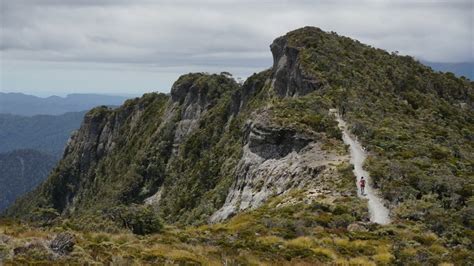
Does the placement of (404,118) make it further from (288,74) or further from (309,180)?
(288,74)

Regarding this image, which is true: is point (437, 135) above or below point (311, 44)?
below

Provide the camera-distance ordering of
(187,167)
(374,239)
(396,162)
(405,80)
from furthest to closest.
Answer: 1. (187,167)
2. (405,80)
3. (396,162)
4. (374,239)

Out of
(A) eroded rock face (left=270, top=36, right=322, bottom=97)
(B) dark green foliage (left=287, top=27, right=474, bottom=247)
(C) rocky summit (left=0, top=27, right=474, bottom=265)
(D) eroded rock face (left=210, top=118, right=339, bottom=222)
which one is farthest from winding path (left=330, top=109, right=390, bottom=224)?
(A) eroded rock face (left=270, top=36, right=322, bottom=97)

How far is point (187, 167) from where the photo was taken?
118m

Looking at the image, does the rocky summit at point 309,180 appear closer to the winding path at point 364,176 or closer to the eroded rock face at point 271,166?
the eroded rock face at point 271,166

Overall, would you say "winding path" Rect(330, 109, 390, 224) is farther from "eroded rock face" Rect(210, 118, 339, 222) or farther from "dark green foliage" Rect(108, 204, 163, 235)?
"dark green foliage" Rect(108, 204, 163, 235)

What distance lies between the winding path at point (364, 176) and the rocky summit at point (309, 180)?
1.51ft

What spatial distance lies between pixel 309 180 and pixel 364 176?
4843mm

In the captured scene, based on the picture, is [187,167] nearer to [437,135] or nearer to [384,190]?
[437,135]

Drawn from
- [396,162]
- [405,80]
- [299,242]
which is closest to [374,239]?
[299,242]

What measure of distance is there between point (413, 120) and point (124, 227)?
50.3m

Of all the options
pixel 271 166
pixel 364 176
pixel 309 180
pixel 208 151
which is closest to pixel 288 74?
pixel 208 151

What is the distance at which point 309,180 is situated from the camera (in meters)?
44.4

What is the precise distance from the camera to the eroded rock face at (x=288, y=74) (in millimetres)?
81425
